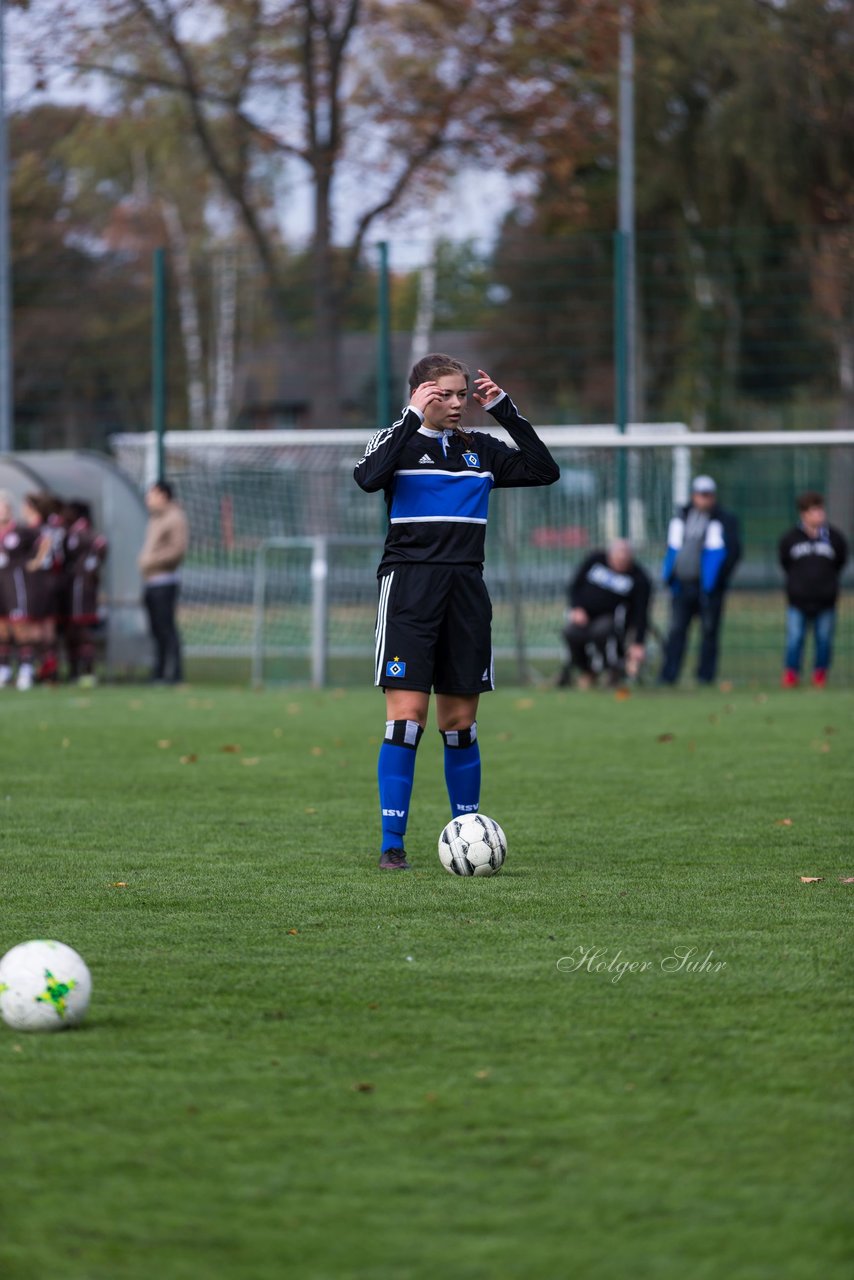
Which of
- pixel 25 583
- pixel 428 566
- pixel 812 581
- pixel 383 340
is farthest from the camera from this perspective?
pixel 383 340

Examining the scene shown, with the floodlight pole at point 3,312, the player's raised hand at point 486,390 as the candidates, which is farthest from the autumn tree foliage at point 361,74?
the player's raised hand at point 486,390

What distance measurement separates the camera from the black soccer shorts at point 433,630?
6.89m

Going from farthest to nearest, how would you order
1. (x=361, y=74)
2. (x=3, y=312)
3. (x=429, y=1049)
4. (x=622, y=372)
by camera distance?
(x=361, y=74)
(x=3, y=312)
(x=622, y=372)
(x=429, y=1049)

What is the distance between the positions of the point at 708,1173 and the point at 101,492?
16355 mm

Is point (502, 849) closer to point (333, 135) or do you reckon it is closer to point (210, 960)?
point (210, 960)

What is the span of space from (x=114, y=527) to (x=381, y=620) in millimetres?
11997

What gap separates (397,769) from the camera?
6988 millimetres

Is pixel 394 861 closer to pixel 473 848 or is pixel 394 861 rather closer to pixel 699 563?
pixel 473 848

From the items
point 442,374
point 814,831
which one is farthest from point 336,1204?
point 814,831

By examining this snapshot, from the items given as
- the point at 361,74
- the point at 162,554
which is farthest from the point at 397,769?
the point at 361,74

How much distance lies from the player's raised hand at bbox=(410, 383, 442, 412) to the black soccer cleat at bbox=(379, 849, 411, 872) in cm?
177

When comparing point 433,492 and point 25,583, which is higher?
point 433,492

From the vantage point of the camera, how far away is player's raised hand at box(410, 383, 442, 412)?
22.4 feet

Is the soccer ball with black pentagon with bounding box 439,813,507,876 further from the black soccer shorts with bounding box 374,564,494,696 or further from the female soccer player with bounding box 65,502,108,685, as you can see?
the female soccer player with bounding box 65,502,108,685
